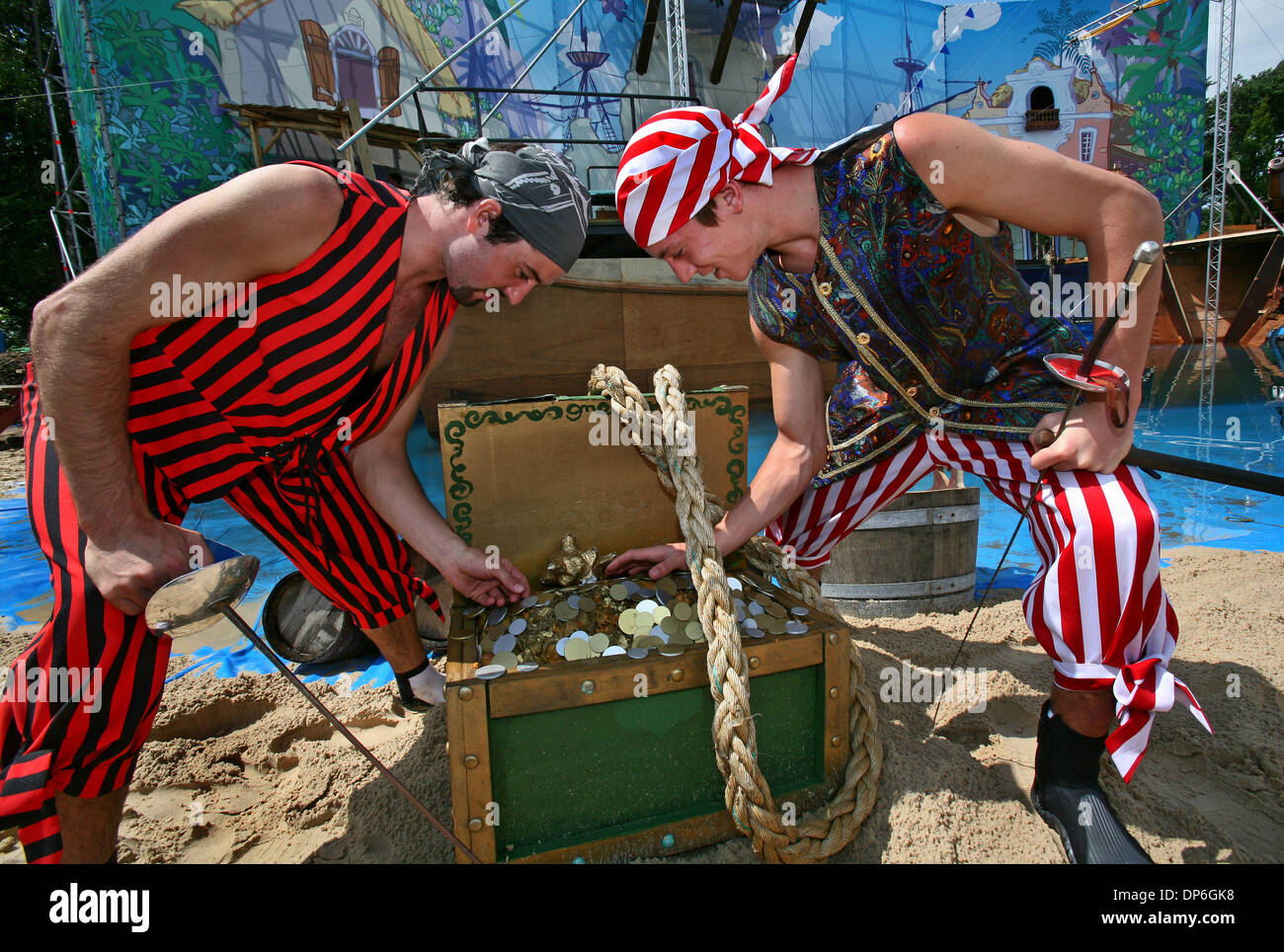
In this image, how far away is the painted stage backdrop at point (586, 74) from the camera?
9922 mm

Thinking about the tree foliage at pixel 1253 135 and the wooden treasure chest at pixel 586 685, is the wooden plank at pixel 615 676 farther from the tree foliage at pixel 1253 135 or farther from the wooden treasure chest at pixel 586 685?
the tree foliage at pixel 1253 135

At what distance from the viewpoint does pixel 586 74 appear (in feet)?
41.0

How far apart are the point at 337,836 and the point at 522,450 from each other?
1.09 m

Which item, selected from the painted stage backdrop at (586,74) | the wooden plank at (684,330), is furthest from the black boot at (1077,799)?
the wooden plank at (684,330)

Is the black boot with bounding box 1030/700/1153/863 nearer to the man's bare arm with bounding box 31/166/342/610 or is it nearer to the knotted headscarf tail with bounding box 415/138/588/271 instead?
the knotted headscarf tail with bounding box 415/138/588/271

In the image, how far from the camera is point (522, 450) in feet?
6.04

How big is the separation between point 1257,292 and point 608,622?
18557mm

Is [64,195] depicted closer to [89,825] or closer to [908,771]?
[89,825]

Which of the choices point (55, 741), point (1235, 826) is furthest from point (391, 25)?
point (1235, 826)

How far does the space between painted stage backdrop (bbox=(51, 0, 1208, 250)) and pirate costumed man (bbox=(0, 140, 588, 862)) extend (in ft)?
15.8

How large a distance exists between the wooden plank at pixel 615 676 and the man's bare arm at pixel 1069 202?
764 millimetres

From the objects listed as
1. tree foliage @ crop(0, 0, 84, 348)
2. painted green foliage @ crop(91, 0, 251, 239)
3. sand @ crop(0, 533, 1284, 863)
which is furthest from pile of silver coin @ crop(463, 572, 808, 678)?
tree foliage @ crop(0, 0, 84, 348)

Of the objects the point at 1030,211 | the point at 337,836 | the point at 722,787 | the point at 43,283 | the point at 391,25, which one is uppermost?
the point at 391,25

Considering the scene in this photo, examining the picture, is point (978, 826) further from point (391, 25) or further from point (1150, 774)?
point (391, 25)
